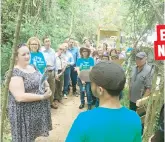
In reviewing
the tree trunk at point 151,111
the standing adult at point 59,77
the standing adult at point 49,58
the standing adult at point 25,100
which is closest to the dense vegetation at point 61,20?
the tree trunk at point 151,111

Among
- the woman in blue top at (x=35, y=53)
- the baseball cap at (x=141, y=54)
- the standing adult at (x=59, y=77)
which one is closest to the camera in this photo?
the baseball cap at (x=141, y=54)

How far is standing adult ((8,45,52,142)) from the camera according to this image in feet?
9.94

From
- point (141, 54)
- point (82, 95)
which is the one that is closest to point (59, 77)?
point (82, 95)

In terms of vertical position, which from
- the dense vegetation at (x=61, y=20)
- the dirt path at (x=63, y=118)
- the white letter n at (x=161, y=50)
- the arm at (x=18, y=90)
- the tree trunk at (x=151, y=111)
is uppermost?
the dense vegetation at (x=61, y=20)

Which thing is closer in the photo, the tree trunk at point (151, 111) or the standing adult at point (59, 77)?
the tree trunk at point (151, 111)

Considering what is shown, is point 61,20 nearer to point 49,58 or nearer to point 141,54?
point 49,58

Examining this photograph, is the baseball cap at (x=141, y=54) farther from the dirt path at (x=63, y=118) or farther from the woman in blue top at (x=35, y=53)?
the dirt path at (x=63, y=118)

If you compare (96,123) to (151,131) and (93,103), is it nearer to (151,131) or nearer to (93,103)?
(151,131)

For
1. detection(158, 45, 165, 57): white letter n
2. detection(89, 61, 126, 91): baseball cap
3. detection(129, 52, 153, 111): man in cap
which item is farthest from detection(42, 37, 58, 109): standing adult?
detection(89, 61, 126, 91): baseball cap

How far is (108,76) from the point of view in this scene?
1581 mm

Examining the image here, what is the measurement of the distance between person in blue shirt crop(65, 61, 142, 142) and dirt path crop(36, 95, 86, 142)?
11.7 ft

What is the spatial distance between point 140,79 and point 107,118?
3.17 meters

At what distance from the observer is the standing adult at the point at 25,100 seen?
9.94 ft

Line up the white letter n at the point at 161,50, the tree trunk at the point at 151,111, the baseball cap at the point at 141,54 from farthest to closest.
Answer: the baseball cap at the point at 141,54
the tree trunk at the point at 151,111
the white letter n at the point at 161,50
